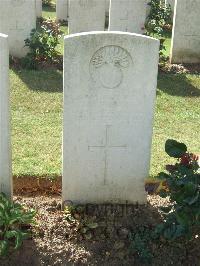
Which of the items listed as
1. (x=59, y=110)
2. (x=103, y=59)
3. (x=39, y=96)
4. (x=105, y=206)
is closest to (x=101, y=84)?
(x=103, y=59)

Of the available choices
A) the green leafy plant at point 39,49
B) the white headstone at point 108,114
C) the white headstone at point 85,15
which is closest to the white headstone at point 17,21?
the green leafy plant at point 39,49

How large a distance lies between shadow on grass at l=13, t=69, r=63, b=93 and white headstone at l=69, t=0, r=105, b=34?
159 centimetres

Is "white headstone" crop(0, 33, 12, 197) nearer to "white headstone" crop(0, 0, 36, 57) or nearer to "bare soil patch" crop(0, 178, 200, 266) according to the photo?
"bare soil patch" crop(0, 178, 200, 266)

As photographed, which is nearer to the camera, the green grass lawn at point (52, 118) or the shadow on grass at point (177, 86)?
the green grass lawn at point (52, 118)

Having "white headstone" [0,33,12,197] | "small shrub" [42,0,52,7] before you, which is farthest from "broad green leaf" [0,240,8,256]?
"small shrub" [42,0,52,7]

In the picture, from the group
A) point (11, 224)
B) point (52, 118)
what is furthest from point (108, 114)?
point (52, 118)

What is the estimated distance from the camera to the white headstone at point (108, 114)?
14.2 feet

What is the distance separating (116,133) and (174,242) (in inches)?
45.8

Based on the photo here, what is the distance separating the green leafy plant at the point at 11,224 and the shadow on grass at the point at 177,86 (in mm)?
5008

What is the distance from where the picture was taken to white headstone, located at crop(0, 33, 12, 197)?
407 cm

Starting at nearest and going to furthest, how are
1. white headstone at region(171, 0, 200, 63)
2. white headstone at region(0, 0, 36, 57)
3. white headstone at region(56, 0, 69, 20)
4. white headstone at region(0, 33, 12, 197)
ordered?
white headstone at region(0, 33, 12, 197)
white headstone at region(0, 0, 36, 57)
white headstone at region(171, 0, 200, 63)
white headstone at region(56, 0, 69, 20)

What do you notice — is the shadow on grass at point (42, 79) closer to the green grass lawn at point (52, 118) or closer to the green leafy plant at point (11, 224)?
the green grass lawn at point (52, 118)

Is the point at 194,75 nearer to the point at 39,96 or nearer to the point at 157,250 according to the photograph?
the point at 39,96

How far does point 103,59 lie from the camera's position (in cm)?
437
